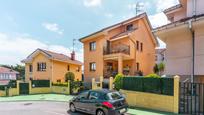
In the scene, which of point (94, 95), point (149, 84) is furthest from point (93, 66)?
point (94, 95)

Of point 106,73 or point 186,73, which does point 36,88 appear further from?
point 186,73

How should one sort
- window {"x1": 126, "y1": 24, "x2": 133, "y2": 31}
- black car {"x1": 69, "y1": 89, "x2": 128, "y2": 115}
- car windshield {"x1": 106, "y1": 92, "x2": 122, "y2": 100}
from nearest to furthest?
black car {"x1": 69, "y1": 89, "x2": 128, "y2": 115} → car windshield {"x1": 106, "y1": 92, "x2": 122, "y2": 100} → window {"x1": 126, "y1": 24, "x2": 133, "y2": 31}

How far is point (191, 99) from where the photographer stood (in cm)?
1141

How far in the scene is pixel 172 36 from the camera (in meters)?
13.3

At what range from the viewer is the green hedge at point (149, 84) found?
39.0 ft

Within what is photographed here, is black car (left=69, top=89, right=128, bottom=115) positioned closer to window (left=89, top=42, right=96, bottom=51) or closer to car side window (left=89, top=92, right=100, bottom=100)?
car side window (left=89, top=92, right=100, bottom=100)

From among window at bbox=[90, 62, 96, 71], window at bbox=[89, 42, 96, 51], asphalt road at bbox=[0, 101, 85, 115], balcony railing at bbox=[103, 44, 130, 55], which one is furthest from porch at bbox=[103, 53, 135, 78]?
asphalt road at bbox=[0, 101, 85, 115]

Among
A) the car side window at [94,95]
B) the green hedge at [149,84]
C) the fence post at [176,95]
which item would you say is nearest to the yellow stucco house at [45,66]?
the green hedge at [149,84]

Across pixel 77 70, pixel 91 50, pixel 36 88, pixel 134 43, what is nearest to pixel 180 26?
pixel 134 43

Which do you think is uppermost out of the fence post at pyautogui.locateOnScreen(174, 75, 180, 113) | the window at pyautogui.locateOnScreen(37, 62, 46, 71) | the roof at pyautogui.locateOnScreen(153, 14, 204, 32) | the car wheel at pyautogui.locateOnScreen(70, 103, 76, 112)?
the roof at pyautogui.locateOnScreen(153, 14, 204, 32)

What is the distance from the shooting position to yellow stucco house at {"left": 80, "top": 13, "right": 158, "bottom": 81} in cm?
2416

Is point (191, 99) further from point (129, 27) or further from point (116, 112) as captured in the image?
point (129, 27)

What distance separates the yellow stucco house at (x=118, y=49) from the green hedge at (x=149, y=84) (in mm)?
8354

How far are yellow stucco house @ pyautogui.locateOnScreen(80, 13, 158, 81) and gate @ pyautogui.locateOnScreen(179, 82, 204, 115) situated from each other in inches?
468
